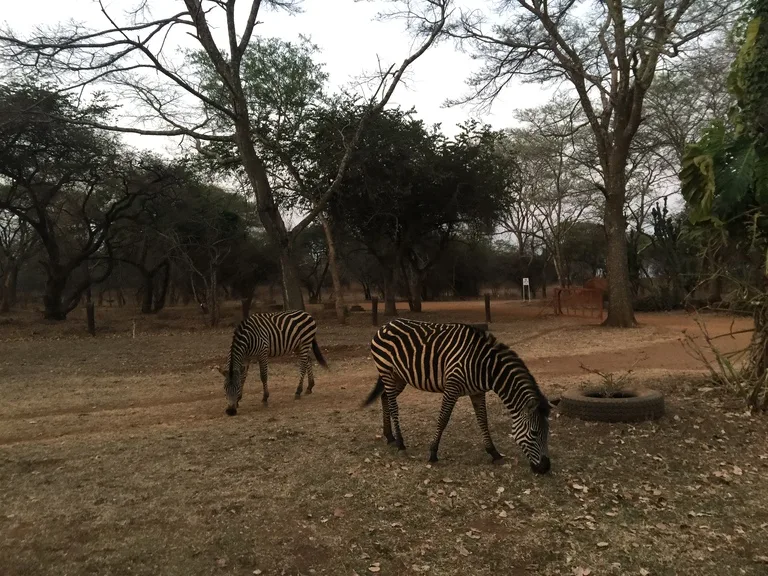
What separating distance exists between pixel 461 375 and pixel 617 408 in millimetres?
2331

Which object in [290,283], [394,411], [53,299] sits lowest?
[394,411]

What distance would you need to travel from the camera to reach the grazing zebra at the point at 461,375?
5.04m

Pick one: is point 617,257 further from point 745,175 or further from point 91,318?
point 91,318

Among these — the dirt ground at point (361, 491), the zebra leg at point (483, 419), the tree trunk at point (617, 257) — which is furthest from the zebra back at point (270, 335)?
the tree trunk at point (617, 257)

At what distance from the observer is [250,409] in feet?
27.7

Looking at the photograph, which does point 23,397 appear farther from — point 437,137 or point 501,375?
point 437,137

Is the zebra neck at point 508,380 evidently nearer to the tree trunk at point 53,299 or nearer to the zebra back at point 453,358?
the zebra back at point 453,358

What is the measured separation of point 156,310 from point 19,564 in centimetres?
2960

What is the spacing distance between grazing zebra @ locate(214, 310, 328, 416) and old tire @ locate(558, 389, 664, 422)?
4.35m

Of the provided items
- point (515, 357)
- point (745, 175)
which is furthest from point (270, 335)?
point (745, 175)

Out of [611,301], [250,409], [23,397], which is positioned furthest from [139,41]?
[611,301]

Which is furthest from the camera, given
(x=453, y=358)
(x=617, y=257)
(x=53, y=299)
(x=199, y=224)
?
(x=199, y=224)

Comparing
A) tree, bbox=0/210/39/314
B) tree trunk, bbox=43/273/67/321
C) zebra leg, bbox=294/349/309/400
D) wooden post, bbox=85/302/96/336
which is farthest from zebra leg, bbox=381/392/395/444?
tree, bbox=0/210/39/314

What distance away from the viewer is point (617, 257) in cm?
1894
